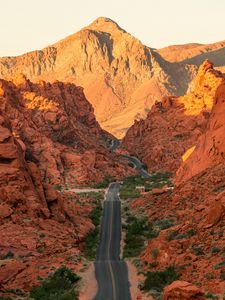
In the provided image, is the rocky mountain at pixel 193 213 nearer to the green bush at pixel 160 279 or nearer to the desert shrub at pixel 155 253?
the desert shrub at pixel 155 253

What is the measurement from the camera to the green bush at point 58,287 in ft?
148

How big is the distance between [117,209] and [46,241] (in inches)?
1366

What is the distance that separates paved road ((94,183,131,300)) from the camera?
47.2 meters

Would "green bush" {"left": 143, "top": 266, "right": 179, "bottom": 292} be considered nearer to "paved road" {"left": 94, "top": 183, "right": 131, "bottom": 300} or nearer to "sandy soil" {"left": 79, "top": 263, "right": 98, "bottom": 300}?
"paved road" {"left": 94, "top": 183, "right": 131, "bottom": 300}

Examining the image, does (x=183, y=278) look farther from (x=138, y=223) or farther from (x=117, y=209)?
(x=117, y=209)

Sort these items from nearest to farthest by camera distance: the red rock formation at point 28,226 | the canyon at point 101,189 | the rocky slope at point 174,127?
the canyon at point 101,189 < the red rock formation at point 28,226 < the rocky slope at point 174,127

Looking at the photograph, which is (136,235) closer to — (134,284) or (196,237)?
(196,237)

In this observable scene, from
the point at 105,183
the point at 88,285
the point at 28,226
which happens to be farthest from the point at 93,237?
the point at 105,183

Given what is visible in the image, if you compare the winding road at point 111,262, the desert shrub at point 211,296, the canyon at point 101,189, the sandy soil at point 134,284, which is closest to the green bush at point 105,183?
the canyon at point 101,189

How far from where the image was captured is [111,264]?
5800cm

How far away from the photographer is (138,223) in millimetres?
76125

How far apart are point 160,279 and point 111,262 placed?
11.8m

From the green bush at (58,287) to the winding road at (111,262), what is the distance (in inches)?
93.8

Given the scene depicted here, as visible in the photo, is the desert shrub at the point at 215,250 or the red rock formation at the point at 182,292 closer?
the red rock formation at the point at 182,292
